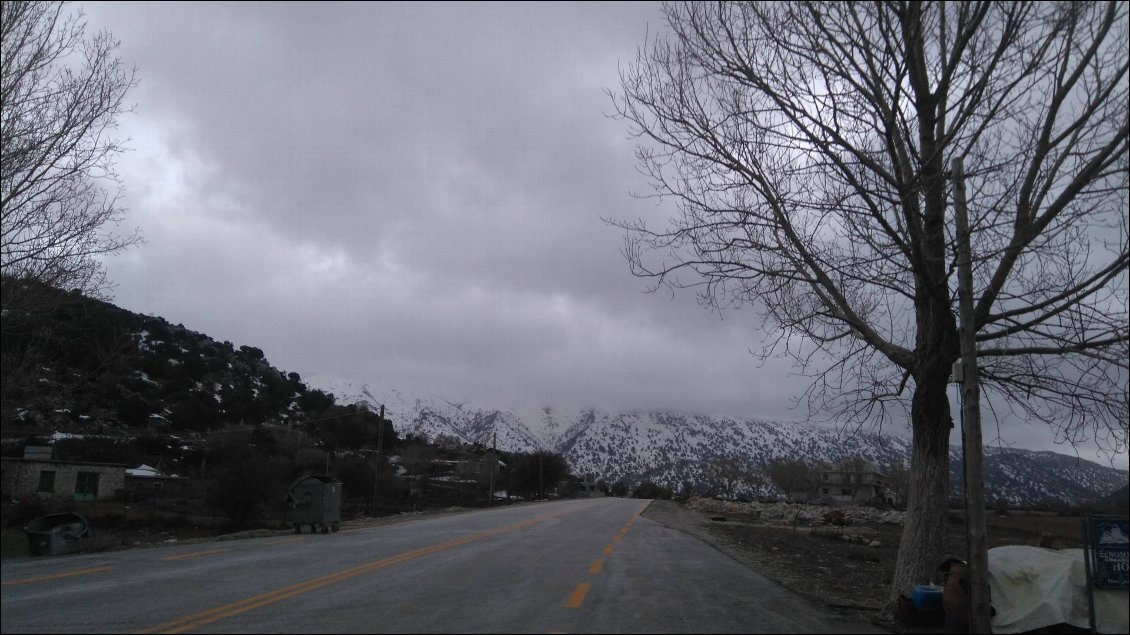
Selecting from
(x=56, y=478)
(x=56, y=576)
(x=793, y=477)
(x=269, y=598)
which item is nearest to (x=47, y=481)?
(x=56, y=478)

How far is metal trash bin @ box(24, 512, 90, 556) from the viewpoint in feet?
53.6

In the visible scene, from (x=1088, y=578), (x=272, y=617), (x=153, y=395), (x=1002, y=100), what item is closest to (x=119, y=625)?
(x=272, y=617)

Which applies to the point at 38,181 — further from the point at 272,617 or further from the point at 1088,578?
the point at 1088,578

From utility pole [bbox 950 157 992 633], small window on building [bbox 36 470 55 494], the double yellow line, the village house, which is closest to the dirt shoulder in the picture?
utility pole [bbox 950 157 992 633]

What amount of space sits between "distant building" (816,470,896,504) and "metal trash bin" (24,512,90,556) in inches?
2979

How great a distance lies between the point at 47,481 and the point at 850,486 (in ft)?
261

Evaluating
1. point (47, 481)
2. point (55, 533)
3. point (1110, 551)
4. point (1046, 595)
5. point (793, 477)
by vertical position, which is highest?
point (1110, 551)

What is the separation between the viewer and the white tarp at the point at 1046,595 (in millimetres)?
7512

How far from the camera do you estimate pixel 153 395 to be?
59812 millimetres

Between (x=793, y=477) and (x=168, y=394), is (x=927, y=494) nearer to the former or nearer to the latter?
(x=168, y=394)

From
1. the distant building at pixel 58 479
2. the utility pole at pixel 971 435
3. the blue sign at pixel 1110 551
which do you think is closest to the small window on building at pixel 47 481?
the distant building at pixel 58 479

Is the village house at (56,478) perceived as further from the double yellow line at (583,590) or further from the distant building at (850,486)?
the distant building at (850,486)

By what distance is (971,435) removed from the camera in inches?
311

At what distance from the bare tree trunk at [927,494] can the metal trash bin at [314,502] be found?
60.0 feet
